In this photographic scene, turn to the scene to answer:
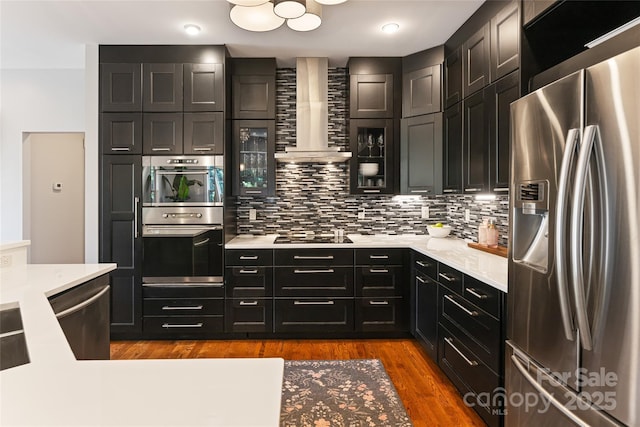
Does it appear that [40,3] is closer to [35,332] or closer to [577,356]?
[35,332]

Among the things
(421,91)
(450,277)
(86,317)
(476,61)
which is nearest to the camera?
(86,317)

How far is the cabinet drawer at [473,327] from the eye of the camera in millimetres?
1912

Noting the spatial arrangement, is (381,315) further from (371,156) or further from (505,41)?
(505,41)

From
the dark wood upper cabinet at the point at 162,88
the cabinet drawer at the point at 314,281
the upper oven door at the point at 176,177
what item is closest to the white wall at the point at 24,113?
the dark wood upper cabinet at the point at 162,88

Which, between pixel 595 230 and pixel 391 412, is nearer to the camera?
pixel 595 230

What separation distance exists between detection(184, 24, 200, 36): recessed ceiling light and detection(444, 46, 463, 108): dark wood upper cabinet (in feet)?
7.22

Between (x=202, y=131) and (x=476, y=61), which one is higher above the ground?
(x=476, y=61)

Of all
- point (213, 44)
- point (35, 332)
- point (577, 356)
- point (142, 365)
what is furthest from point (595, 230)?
point (213, 44)

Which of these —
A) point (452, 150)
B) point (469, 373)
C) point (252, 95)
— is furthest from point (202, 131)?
point (469, 373)

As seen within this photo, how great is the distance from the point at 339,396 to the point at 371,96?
108 inches

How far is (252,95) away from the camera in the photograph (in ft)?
11.8

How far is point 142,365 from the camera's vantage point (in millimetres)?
903

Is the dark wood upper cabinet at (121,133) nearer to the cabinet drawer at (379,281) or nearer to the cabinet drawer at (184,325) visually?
the cabinet drawer at (184,325)

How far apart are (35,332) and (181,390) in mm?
678
